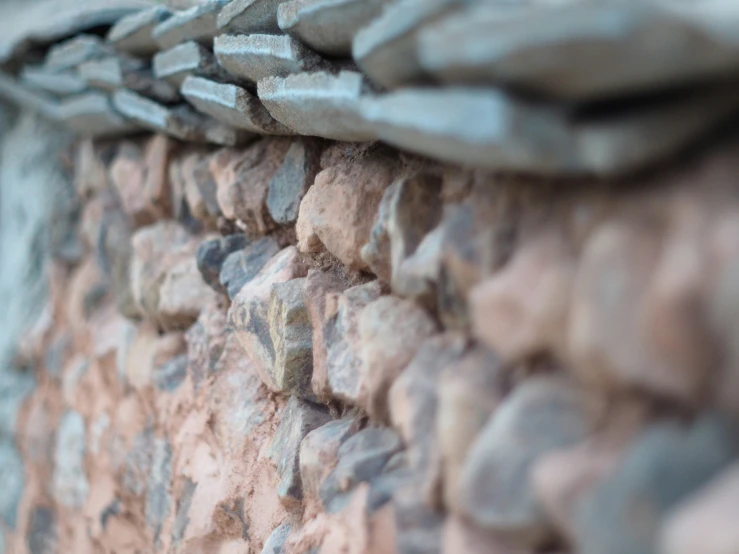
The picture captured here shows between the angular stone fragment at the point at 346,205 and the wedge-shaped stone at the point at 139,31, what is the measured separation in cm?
57

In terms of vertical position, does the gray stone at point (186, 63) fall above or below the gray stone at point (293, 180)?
above

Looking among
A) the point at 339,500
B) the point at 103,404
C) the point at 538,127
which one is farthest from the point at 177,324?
the point at 538,127

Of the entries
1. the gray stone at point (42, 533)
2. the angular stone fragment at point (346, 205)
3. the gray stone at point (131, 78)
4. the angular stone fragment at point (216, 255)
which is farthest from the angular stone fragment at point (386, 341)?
the gray stone at point (42, 533)

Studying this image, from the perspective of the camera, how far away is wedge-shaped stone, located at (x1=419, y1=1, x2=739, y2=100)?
474mm

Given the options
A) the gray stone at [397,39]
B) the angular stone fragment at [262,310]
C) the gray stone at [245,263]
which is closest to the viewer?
the gray stone at [397,39]

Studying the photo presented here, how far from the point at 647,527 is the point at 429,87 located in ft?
1.20

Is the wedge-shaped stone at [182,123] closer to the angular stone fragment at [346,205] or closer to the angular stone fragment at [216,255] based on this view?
the angular stone fragment at [216,255]

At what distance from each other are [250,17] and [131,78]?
55cm

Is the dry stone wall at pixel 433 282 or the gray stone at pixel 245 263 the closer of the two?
the dry stone wall at pixel 433 282

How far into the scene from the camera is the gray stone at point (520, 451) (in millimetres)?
571

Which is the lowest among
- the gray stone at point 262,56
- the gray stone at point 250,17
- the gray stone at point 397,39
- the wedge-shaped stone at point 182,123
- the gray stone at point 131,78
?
the wedge-shaped stone at point 182,123

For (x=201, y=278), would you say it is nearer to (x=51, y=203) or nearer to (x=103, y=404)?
(x=103, y=404)

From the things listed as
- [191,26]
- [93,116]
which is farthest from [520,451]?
[93,116]

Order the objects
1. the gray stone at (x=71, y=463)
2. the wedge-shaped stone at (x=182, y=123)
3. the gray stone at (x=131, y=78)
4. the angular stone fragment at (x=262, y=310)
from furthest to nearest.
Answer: the gray stone at (x=71, y=463) → the gray stone at (x=131, y=78) → the wedge-shaped stone at (x=182, y=123) → the angular stone fragment at (x=262, y=310)
